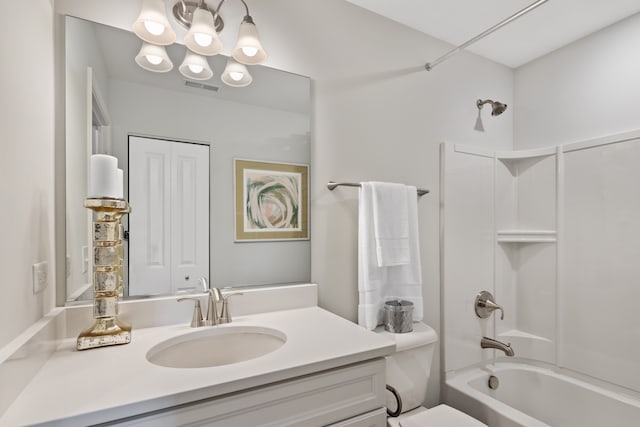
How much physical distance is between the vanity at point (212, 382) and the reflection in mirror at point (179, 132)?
0.21 m

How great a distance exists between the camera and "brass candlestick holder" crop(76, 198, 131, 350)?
99cm

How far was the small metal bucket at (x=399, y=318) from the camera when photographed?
1.52 m

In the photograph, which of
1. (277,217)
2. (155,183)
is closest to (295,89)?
(277,217)

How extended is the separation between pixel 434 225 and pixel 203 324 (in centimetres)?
137

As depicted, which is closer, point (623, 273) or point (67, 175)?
point (67, 175)

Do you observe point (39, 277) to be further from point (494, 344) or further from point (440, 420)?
point (494, 344)

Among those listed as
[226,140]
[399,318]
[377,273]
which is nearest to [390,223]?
[377,273]

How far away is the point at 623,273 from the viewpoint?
5.76 feet

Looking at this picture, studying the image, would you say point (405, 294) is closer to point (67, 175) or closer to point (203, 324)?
point (203, 324)

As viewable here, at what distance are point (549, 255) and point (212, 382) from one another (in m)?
2.17

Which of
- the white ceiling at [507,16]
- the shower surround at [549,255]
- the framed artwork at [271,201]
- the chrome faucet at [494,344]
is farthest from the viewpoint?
the chrome faucet at [494,344]

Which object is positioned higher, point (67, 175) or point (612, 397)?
point (67, 175)

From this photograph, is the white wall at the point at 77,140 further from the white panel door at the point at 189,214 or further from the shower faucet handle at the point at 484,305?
the shower faucet handle at the point at 484,305

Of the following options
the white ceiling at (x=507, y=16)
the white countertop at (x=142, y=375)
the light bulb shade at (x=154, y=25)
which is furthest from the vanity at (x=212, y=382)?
the white ceiling at (x=507, y=16)
